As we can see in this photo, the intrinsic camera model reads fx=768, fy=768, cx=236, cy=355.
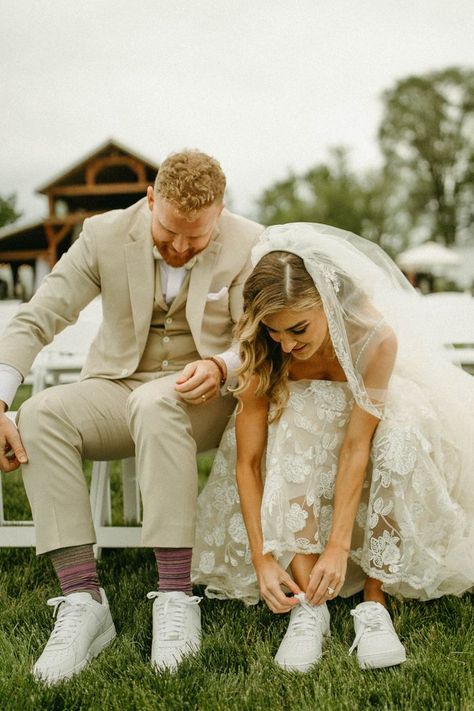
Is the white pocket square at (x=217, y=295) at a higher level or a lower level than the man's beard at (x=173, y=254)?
lower

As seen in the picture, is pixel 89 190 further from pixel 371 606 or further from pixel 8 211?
pixel 371 606

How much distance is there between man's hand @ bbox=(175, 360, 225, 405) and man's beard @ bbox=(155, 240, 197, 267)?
486mm

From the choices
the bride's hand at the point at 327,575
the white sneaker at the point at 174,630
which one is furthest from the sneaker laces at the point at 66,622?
the bride's hand at the point at 327,575

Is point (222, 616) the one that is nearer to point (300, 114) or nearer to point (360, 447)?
point (360, 447)

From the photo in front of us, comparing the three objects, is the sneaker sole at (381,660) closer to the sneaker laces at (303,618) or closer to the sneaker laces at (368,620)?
the sneaker laces at (368,620)

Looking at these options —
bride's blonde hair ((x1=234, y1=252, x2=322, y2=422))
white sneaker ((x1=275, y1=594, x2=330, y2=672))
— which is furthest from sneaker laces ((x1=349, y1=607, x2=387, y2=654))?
bride's blonde hair ((x1=234, y1=252, x2=322, y2=422))

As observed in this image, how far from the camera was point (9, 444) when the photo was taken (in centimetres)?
267

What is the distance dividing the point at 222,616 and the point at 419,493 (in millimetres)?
840

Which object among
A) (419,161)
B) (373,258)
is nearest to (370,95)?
(419,161)

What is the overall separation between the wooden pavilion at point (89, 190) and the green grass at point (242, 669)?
70.0ft

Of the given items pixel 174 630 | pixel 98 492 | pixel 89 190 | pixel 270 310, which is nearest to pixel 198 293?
pixel 270 310

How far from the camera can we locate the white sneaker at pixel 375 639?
234 cm

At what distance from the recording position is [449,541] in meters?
2.70

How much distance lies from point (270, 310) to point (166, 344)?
0.77 m
